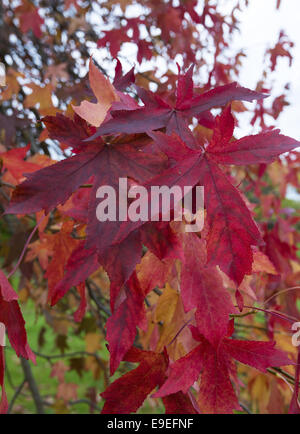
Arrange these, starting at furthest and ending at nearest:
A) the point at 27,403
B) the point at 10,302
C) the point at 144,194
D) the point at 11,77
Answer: the point at 27,403
the point at 11,77
the point at 10,302
the point at 144,194

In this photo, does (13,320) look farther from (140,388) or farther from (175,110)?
(175,110)

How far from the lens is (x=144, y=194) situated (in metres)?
0.53

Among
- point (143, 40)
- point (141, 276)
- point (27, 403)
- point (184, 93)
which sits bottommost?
point (27, 403)

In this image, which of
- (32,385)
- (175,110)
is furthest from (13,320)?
(32,385)

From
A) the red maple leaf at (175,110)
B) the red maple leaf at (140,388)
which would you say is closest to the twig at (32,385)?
the red maple leaf at (140,388)

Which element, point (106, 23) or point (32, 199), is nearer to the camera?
point (32, 199)

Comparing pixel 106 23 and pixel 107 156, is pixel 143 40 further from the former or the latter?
pixel 107 156

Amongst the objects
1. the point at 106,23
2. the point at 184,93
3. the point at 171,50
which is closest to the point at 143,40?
the point at 171,50

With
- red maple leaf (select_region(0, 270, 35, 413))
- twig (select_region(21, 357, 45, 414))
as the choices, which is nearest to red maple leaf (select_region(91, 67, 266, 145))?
red maple leaf (select_region(0, 270, 35, 413))

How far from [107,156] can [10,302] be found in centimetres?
26

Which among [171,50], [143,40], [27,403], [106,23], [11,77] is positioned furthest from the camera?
[27,403]

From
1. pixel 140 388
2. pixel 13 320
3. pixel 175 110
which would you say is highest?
pixel 175 110

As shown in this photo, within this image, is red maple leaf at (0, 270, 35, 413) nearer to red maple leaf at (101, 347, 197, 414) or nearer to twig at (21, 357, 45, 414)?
red maple leaf at (101, 347, 197, 414)

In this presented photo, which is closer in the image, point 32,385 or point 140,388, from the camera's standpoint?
point 140,388
